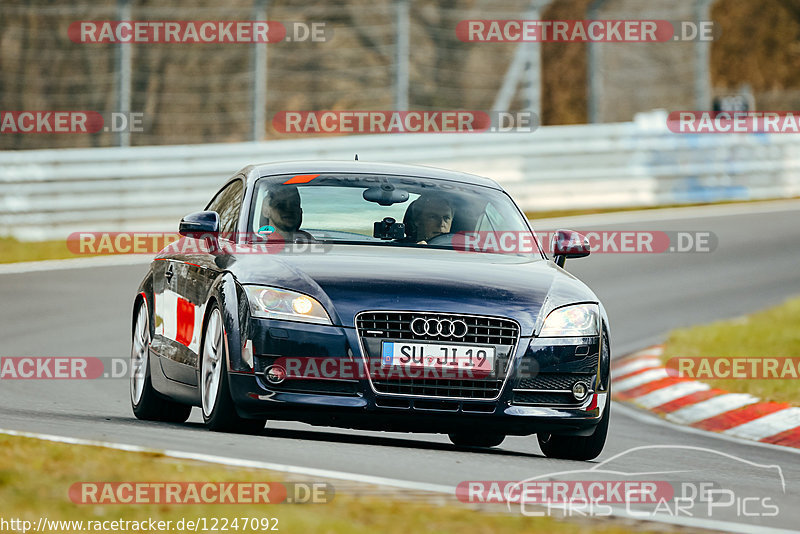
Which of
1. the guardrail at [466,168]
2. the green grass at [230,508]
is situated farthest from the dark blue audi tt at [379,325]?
the guardrail at [466,168]

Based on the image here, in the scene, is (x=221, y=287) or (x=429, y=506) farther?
(x=221, y=287)

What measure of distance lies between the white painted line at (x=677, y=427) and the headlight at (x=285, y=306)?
A: 134 inches

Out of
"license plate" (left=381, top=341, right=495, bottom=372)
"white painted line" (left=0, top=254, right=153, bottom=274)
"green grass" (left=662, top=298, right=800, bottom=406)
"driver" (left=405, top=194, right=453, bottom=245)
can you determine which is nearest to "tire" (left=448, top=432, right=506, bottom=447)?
"driver" (left=405, top=194, right=453, bottom=245)

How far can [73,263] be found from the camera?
733 inches

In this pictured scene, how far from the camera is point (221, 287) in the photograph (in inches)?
312

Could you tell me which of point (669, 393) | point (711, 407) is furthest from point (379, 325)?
point (669, 393)

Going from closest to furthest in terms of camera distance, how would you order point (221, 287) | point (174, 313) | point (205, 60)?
1. point (221, 287)
2. point (174, 313)
3. point (205, 60)

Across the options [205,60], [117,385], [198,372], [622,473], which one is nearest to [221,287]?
[198,372]

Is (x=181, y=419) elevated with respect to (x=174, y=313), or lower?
lower

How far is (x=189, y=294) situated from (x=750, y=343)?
6279mm

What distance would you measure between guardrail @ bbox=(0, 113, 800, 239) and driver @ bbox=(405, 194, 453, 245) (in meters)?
12.0

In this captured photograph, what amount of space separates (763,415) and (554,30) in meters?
26.4

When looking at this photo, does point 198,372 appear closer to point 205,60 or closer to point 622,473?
point 622,473

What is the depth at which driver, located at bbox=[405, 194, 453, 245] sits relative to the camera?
8.77 m
